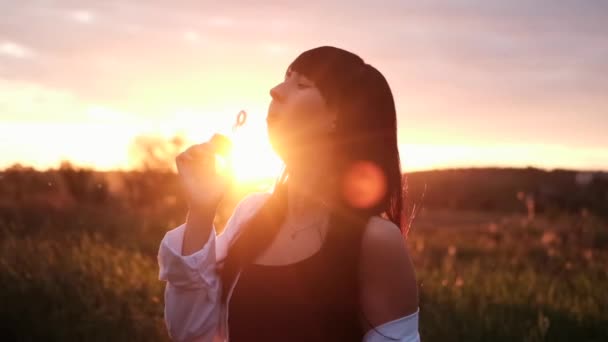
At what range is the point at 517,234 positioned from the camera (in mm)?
14328

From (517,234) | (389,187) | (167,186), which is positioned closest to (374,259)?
(389,187)

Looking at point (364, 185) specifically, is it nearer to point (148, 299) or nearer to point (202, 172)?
point (202, 172)

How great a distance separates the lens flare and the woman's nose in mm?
330

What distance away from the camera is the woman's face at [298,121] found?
217cm

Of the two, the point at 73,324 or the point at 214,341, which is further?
the point at 73,324

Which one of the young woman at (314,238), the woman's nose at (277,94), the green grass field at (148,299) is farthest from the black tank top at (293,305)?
the green grass field at (148,299)

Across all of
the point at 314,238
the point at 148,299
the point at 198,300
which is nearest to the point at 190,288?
the point at 198,300

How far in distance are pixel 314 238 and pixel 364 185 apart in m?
0.25

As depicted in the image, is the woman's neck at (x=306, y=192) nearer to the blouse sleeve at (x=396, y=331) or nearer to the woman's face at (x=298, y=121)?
the woman's face at (x=298, y=121)

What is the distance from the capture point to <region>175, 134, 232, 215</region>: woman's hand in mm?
2068

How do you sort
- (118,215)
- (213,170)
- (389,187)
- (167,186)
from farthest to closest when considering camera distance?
1. (167,186)
2. (118,215)
3. (389,187)
4. (213,170)

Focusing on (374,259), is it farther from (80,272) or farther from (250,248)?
(80,272)

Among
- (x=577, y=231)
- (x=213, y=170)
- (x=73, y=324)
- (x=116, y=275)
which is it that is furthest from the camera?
(x=577, y=231)

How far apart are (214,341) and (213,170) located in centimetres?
63
